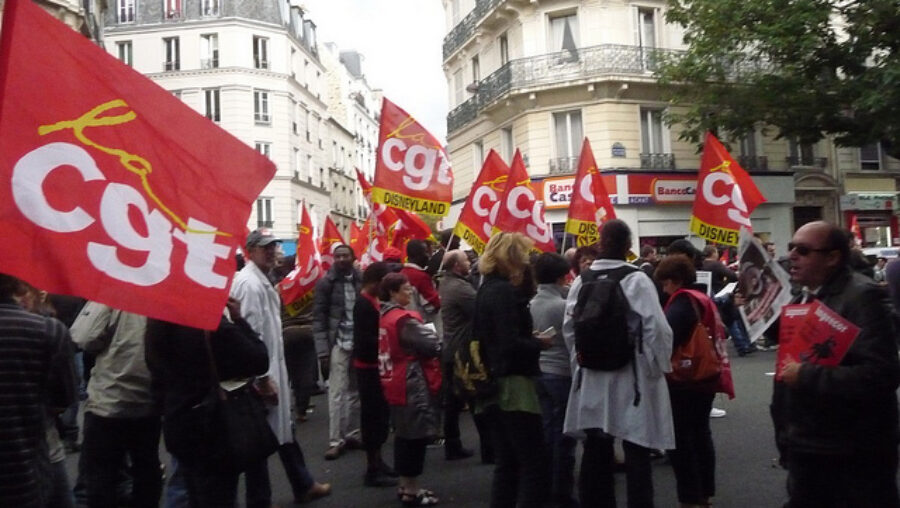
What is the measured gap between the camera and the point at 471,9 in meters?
30.5

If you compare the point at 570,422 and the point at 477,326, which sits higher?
the point at 477,326

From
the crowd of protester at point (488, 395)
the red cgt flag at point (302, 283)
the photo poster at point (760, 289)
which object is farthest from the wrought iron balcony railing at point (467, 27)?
the photo poster at point (760, 289)

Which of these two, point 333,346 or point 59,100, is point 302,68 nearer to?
point 333,346

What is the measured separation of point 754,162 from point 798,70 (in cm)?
918

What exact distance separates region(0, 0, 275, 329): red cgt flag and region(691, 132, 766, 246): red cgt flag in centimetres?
643

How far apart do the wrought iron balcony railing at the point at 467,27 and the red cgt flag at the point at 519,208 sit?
18.5m

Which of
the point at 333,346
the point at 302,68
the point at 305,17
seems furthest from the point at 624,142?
the point at 305,17

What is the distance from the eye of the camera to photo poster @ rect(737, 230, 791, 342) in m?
3.97

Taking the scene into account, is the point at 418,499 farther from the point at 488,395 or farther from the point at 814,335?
the point at 814,335

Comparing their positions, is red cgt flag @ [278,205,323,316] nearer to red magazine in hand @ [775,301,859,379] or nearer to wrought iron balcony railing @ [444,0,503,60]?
red magazine in hand @ [775,301,859,379]

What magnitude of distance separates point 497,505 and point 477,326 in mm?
1016

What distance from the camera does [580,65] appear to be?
25.0 meters

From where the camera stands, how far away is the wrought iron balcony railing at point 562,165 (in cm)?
2542

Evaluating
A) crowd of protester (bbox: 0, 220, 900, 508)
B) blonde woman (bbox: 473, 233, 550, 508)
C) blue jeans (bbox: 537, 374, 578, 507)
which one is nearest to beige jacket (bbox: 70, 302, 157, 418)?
crowd of protester (bbox: 0, 220, 900, 508)
